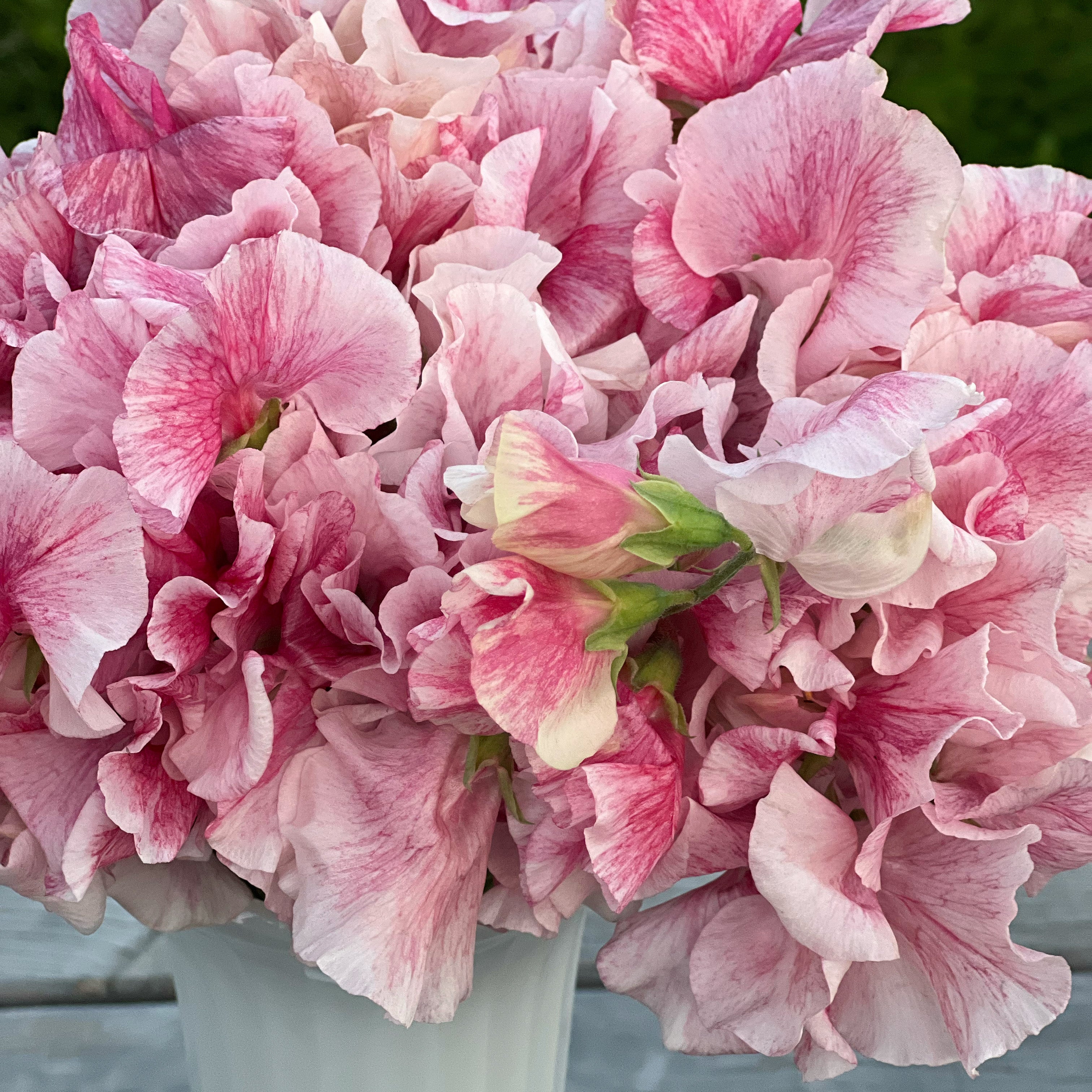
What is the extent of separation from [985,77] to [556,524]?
37.9 inches

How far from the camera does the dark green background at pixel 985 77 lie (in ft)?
3.44

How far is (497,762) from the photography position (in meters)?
0.30

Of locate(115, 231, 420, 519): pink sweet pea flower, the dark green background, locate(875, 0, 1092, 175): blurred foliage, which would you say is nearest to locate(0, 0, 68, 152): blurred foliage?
the dark green background

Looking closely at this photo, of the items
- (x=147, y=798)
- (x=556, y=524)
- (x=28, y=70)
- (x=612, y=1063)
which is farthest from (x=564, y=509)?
(x=28, y=70)

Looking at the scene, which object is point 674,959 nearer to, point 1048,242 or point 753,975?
point 753,975

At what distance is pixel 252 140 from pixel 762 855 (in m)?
0.17

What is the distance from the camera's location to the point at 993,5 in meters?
1.07

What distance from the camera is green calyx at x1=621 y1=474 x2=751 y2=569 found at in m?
0.25

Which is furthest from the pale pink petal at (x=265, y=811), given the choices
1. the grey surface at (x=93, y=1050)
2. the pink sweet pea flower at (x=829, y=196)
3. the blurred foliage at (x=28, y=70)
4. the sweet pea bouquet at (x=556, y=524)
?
the blurred foliage at (x=28, y=70)

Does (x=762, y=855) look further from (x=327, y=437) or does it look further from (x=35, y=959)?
(x=35, y=959)

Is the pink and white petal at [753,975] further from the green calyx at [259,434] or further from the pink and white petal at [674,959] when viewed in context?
the green calyx at [259,434]

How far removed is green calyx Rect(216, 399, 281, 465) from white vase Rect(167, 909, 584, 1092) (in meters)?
0.13

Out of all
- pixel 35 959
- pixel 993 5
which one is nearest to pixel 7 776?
pixel 35 959

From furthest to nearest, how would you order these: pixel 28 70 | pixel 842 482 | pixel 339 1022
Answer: pixel 28 70 < pixel 339 1022 < pixel 842 482
